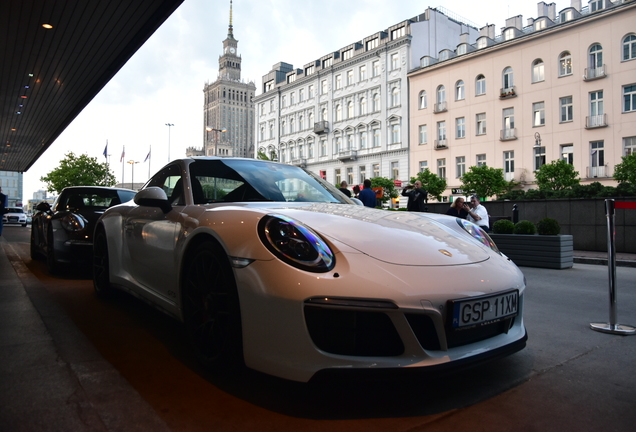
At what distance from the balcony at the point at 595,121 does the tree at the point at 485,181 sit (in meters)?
6.54

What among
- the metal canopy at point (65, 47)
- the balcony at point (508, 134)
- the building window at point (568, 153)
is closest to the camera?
the metal canopy at point (65, 47)

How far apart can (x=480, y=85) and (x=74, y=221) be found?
38690mm

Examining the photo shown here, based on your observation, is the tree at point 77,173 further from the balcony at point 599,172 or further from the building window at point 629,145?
the building window at point 629,145

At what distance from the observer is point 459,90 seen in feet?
133

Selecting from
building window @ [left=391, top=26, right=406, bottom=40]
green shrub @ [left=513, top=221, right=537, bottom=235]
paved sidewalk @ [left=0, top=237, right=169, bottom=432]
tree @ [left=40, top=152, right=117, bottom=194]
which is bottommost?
paved sidewalk @ [left=0, top=237, right=169, bottom=432]

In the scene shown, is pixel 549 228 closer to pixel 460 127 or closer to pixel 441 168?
pixel 460 127

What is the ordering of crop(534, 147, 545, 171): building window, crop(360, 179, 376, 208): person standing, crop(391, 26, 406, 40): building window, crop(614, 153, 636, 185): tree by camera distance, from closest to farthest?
crop(360, 179, 376, 208): person standing
crop(614, 153, 636, 185): tree
crop(534, 147, 545, 171): building window
crop(391, 26, 406, 40): building window

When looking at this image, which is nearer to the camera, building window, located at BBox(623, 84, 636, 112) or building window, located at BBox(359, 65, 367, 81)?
building window, located at BBox(623, 84, 636, 112)

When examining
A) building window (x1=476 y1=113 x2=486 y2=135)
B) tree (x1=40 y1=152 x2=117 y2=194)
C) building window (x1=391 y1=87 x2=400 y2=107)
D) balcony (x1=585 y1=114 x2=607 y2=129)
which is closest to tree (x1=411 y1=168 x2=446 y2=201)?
building window (x1=476 y1=113 x2=486 y2=135)

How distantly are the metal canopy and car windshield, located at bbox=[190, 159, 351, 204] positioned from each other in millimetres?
7184

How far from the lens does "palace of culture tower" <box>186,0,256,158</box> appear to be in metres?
126

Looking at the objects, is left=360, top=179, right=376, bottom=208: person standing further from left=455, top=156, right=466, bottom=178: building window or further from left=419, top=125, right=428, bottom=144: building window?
left=419, top=125, right=428, bottom=144: building window

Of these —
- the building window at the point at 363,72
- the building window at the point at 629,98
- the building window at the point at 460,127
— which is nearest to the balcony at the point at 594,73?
the building window at the point at 629,98

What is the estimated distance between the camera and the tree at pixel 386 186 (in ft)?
139
